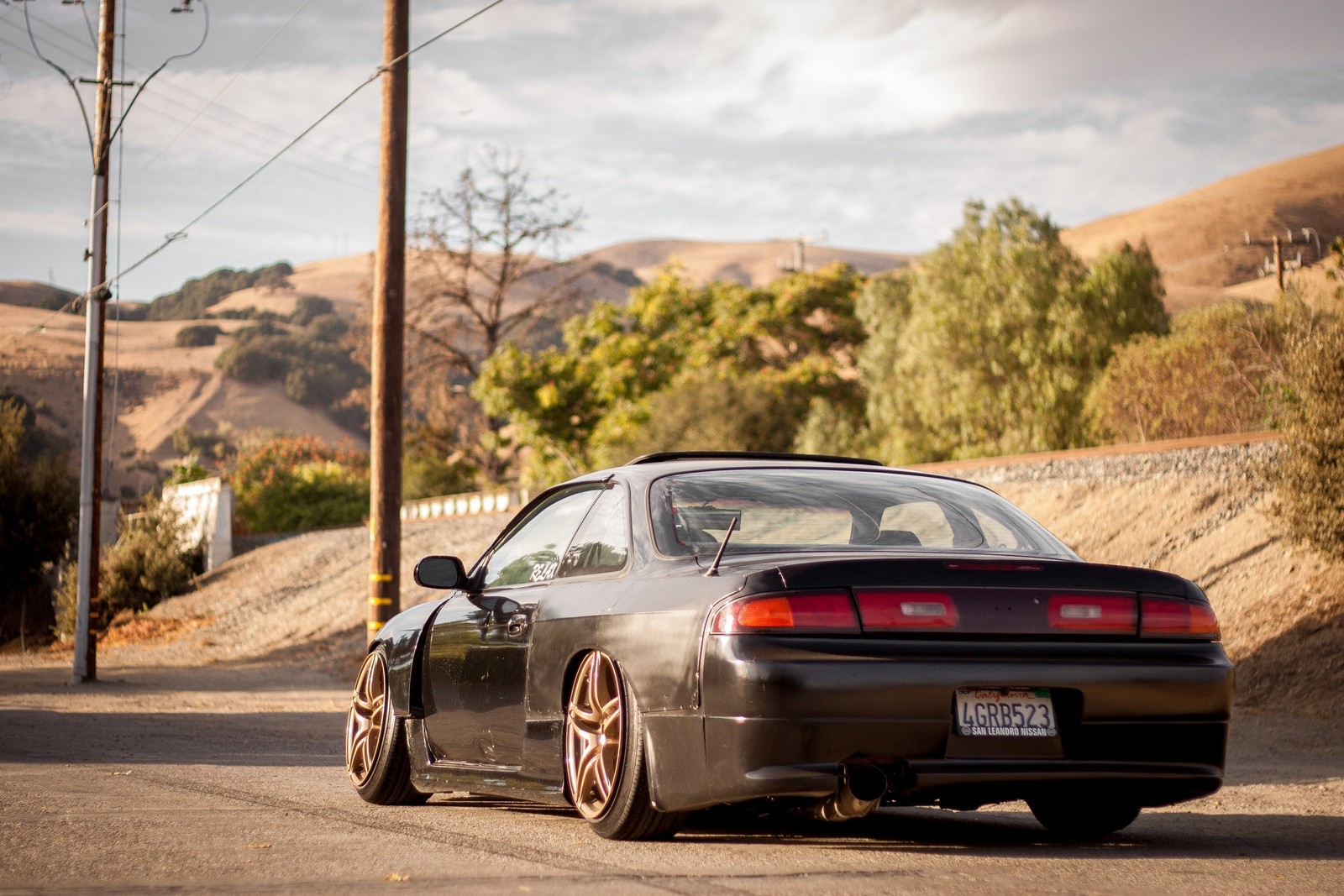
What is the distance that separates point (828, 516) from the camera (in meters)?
6.35

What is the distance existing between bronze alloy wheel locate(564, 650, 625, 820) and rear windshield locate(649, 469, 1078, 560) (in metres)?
0.54

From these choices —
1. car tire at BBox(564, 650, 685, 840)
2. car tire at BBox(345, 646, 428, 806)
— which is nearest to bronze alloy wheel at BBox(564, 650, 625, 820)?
car tire at BBox(564, 650, 685, 840)

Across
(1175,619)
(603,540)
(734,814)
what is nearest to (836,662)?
(734,814)

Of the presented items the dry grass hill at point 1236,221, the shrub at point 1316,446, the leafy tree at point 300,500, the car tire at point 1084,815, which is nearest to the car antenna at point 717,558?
the car tire at point 1084,815

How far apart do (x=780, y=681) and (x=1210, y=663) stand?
1.66 metres

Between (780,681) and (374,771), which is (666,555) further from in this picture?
(374,771)

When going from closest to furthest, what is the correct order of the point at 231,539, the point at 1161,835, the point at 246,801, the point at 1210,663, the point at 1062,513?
1. the point at 1210,663
2. the point at 1161,835
3. the point at 246,801
4. the point at 1062,513
5. the point at 231,539

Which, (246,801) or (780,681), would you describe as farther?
(246,801)

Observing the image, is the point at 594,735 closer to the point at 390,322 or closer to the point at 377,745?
the point at 377,745

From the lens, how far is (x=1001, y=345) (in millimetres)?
44844

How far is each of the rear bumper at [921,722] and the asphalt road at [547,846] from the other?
298 mm

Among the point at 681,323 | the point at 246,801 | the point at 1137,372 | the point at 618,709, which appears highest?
the point at 681,323

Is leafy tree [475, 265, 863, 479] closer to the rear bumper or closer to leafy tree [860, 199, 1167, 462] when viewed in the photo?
leafy tree [860, 199, 1167, 462]

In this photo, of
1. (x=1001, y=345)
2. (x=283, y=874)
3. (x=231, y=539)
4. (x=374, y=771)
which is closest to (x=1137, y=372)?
(x=1001, y=345)
